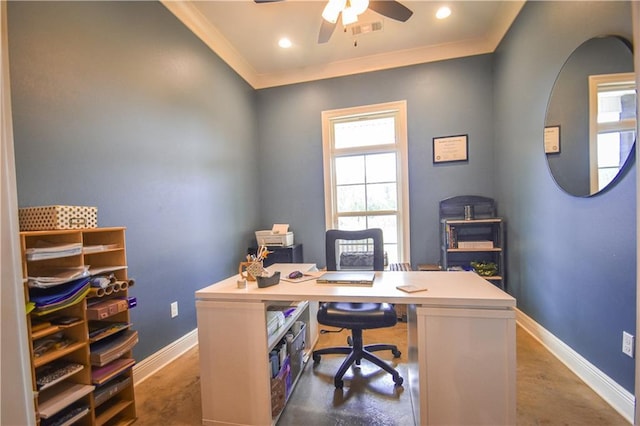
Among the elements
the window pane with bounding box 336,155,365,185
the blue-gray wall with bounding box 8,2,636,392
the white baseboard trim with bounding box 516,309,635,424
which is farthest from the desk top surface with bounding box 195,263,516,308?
the window pane with bounding box 336,155,365,185

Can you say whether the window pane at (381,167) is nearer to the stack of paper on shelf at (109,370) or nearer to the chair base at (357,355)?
the chair base at (357,355)

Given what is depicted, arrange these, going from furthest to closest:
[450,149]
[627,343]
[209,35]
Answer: [450,149], [209,35], [627,343]

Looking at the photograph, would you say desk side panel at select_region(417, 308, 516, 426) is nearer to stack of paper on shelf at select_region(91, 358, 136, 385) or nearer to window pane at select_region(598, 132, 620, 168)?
window pane at select_region(598, 132, 620, 168)

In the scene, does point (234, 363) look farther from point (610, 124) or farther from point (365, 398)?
point (610, 124)

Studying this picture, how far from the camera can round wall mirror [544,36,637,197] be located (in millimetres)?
1386

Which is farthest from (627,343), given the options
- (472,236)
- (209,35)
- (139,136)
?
(209,35)

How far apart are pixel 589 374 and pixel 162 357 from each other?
2.95 metres

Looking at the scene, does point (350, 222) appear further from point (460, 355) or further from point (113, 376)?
point (113, 376)

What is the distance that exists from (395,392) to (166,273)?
6.20 feet

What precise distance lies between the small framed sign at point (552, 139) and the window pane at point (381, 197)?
5.10ft

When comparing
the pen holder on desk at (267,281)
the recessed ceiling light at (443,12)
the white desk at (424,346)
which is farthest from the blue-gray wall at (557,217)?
the pen holder on desk at (267,281)

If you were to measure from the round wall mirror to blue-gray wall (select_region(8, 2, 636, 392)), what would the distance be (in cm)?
10

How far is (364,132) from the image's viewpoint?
343 cm

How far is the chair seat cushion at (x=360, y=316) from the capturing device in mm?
1619
